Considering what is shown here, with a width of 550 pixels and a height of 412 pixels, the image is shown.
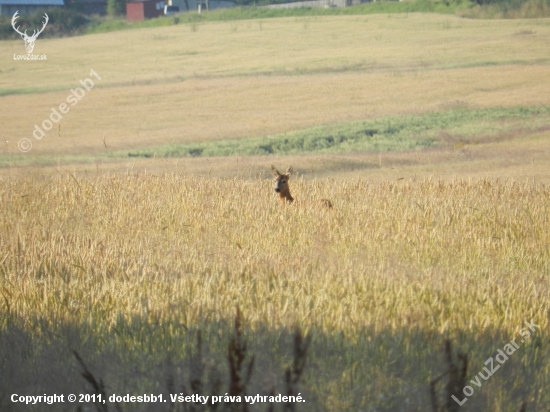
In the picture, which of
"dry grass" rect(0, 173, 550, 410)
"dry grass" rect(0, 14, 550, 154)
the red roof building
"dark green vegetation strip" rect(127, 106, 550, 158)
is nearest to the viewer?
"dry grass" rect(0, 173, 550, 410)

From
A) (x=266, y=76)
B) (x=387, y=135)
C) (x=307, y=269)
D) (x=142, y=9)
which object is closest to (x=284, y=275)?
(x=307, y=269)

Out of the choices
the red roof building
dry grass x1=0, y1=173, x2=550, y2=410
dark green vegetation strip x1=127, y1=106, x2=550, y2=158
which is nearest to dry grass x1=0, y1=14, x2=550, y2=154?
dark green vegetation strip x1=127, y1=106, x2=550, y2=158

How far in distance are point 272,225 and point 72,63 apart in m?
32.7

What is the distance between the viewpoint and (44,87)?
33.4 meters

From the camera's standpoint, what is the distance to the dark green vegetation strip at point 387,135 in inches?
792

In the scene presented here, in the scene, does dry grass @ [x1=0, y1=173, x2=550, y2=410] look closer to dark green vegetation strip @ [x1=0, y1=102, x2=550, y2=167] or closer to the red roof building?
dark green vegetation strip @ [x1=0, y1=102, x2=550, y2=167]

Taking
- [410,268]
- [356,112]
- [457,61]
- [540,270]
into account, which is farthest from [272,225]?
[457,61]

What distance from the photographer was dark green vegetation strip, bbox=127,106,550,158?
66.0ft

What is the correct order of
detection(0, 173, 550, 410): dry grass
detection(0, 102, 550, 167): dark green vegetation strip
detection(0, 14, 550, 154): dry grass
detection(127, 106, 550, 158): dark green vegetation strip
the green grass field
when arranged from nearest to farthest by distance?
the green grass field
detection(0, 173, 550, 410): dry grass
detection(0, 102, 550, 167): dark green vegetation strip
detection(127, 106, 550, 158): dark green vegetation strip
detection(0, 14, 550, 154): dry grass

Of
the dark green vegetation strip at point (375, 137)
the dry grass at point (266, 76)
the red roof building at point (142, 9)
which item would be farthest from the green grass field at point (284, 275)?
the red roof building at point (142, 9)

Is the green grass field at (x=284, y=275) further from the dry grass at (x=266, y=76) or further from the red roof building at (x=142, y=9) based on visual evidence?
the red roof building at (x=142, y=9)

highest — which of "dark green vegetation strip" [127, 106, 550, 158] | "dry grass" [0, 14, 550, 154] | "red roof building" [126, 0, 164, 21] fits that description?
"red roof building" [126, 0, 164, 21]

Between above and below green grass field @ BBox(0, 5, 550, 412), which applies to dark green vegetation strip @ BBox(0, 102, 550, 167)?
below

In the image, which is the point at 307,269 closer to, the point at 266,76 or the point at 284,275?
the point at 284,275
